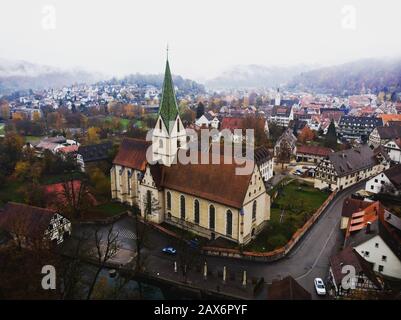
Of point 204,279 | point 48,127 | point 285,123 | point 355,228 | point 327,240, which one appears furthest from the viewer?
point 285,123

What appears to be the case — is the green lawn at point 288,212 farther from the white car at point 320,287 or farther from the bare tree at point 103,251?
the bare tree at point 103,251

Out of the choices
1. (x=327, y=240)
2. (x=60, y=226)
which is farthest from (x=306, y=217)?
(x=60, y=226)

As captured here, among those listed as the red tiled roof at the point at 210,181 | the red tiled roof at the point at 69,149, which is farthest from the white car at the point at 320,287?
the red tiled roof at the point at 69,149

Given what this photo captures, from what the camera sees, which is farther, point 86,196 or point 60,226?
point 86,196

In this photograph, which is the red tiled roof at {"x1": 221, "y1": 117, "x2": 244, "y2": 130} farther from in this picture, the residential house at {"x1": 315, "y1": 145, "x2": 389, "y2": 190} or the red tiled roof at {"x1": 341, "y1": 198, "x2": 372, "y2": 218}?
the red tiled roof at {"x1": 341, "y1": 198, "x2": 372, "y2": 218}

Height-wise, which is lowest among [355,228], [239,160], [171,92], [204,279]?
[204,279]

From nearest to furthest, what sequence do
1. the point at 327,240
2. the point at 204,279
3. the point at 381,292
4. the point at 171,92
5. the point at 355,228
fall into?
the point at 381,292 → the point at 204,279 → the point at 355,228 → the point at 327,240 → the point at 171,92

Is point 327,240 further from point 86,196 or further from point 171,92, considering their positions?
point 86,196

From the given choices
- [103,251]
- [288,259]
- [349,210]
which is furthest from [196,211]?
[349,210]
